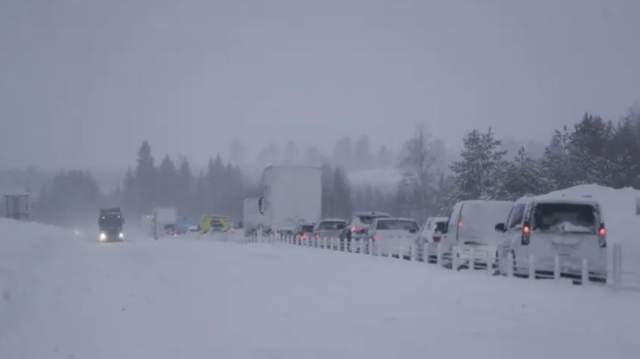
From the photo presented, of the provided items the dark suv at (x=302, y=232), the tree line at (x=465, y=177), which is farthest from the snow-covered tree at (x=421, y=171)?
the dark suv at (x=302, y=232)

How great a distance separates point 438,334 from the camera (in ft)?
44.8

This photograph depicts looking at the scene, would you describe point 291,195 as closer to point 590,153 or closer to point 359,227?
point 359,227

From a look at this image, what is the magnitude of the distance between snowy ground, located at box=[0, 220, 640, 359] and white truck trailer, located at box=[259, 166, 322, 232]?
28187mm

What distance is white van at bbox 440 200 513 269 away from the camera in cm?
2281

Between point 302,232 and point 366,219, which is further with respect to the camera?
point 302,232

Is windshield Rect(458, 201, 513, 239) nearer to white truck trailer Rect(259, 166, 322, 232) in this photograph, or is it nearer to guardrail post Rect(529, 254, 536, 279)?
guardrail post Rect(529, 254, 536, 279)

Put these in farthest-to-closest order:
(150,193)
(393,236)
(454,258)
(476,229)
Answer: (150,193) → (393,236) → (476,229) → (454,258)

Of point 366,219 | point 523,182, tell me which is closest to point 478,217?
point 366,219

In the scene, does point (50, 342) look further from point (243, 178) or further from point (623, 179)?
point (243, 178)

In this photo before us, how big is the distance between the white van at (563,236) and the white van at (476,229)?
4256 mm

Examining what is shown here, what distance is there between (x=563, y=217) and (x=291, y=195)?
33.6 m

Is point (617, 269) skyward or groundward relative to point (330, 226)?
skyward

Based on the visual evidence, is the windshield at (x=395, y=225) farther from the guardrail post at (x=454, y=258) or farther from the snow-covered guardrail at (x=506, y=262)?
the guardrail post at (x=454, y=258)

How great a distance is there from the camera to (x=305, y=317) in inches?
648
